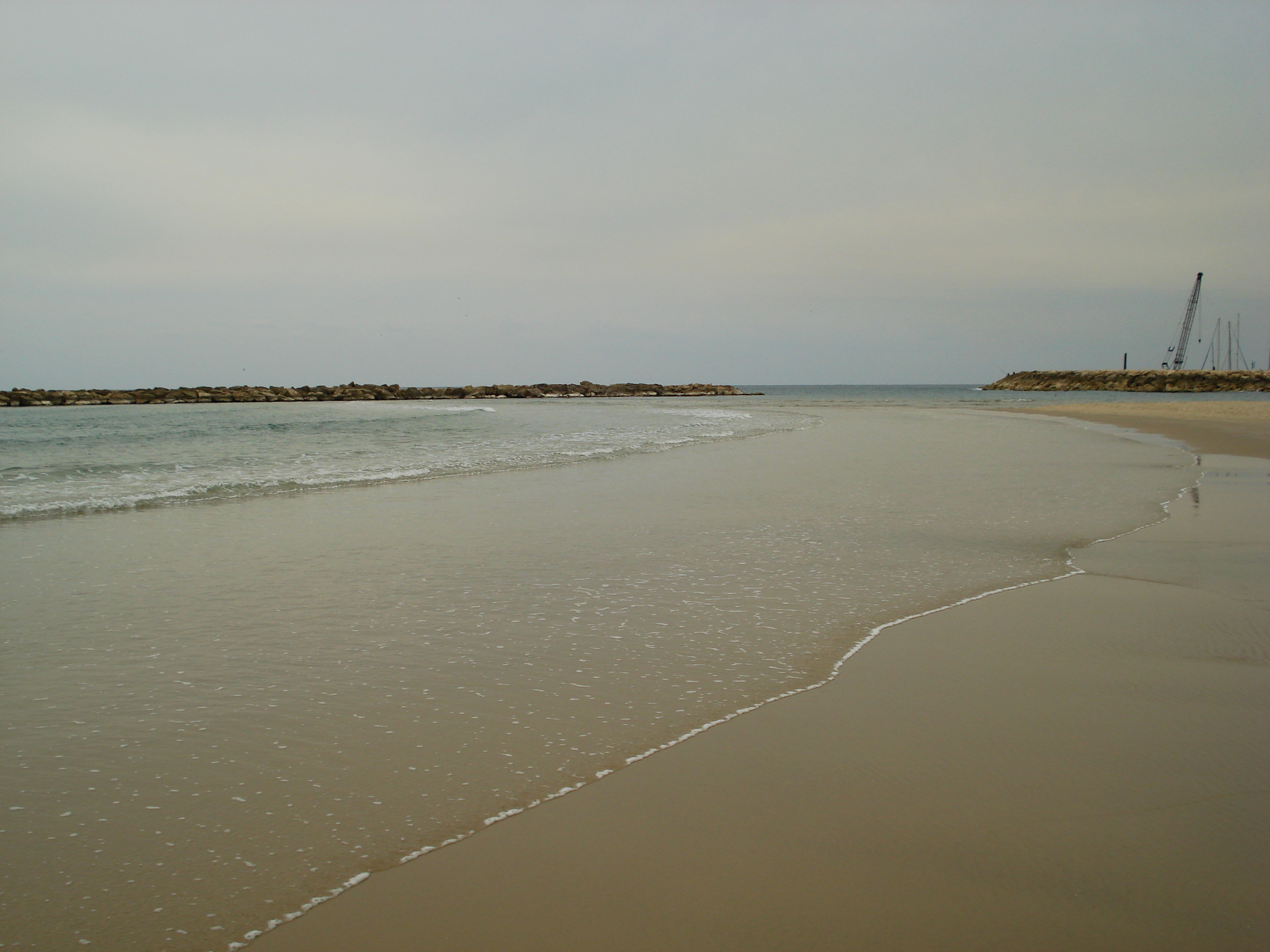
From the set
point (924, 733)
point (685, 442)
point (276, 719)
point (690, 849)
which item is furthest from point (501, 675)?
point (685, 442)

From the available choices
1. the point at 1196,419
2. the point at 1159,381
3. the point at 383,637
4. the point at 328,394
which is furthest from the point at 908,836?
the point at 1159,381

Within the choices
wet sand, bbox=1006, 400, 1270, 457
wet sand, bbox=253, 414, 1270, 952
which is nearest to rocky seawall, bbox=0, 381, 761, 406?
wet sand, bbox=1006, 400, 1270, 457

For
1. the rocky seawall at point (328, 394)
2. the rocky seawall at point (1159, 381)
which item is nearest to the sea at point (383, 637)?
the rocky seawall at point (328, 394)

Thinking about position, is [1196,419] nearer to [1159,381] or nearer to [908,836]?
[908,836]

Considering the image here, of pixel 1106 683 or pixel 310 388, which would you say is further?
pixel 310 388

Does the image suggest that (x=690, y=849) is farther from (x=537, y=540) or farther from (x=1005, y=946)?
(x=537, y=540)

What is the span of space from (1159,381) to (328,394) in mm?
82993

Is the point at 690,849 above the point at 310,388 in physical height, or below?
below

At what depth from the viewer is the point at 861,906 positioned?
2115 mm

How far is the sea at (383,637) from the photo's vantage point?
239cm

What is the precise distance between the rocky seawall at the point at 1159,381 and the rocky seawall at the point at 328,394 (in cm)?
3879

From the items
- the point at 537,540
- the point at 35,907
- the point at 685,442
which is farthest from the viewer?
the point at 685,442

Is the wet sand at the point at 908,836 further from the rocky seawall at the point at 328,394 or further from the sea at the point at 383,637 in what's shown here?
the rocky seawall at the point at 328,394

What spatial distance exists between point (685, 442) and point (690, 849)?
17.5 meters
